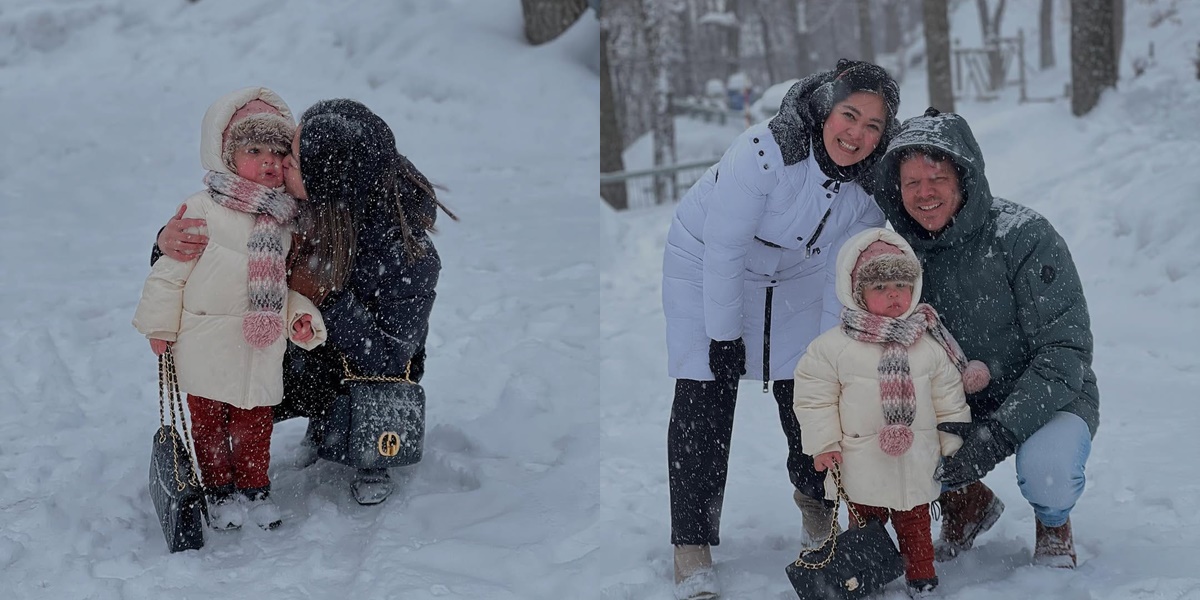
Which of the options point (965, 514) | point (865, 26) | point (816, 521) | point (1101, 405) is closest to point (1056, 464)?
point (965, 514)

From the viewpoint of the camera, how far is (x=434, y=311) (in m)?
6.44

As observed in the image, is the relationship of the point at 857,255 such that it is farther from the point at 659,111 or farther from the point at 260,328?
the point at 659,111

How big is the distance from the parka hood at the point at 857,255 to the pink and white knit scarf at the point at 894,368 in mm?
42

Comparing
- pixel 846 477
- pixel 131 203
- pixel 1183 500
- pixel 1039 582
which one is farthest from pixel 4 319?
pixel 1183 500

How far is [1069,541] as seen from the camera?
133 inches

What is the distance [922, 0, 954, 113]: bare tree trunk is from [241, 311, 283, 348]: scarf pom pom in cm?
1292

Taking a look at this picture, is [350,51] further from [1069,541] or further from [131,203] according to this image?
[1069,541]

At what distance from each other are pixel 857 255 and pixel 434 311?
3632mm

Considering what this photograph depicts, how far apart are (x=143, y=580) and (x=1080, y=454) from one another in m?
2.88

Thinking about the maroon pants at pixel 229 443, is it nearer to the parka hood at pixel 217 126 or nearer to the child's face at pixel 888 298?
the parka hood at pixel 217 126

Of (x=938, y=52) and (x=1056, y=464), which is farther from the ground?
(x=938, y=52)

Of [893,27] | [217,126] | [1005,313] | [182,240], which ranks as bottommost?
[893,27]

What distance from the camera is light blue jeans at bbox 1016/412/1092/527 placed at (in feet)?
10.8

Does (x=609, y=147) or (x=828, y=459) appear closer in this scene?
(x=828, y=459)
